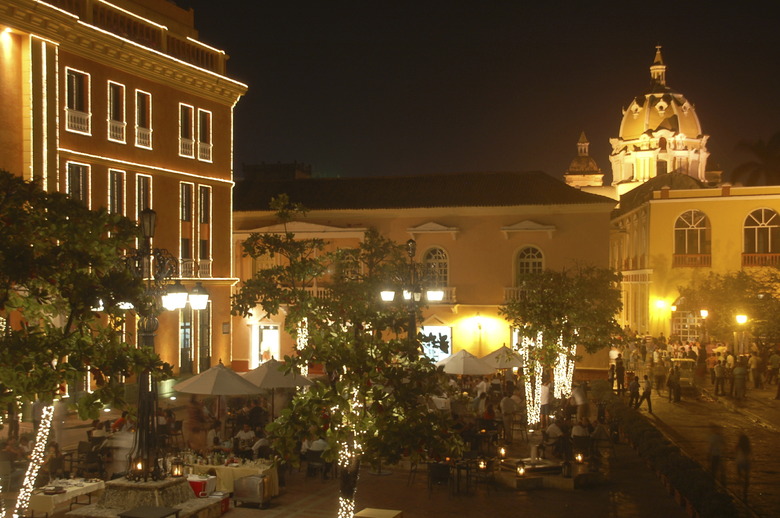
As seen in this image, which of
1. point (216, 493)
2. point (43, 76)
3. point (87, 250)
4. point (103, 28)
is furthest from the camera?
point (103, 28)

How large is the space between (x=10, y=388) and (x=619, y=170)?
8244 centimetres

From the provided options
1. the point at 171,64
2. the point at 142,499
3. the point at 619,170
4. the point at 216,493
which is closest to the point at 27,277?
the point at 142,499

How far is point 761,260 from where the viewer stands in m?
43.9

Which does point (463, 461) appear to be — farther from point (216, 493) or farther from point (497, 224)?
point (497, 224)

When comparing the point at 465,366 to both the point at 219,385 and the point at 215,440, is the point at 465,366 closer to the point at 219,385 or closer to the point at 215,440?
the point at 219,385

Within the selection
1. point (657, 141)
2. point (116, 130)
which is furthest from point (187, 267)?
point (657, 141)

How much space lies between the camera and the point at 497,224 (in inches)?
1470

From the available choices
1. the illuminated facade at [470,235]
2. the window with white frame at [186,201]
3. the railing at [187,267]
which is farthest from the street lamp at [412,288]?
the illuminated facade at [470,235]

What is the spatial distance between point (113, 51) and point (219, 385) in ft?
37.1

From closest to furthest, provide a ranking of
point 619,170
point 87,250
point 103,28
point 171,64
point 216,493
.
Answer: point 87,250, point 216,493, point 103,28, point 171,64, point 619,170

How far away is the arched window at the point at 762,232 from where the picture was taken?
144 ft

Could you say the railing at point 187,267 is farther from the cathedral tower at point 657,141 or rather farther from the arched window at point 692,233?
the cathedral tower at point 657,141

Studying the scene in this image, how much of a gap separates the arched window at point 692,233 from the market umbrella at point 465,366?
2364 centimetres

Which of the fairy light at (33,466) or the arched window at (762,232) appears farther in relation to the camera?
the arched window at (762,232)
